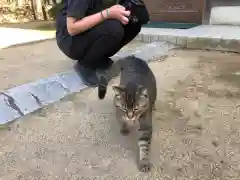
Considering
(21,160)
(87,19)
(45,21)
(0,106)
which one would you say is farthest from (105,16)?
(45,21)

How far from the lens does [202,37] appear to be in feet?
10.5

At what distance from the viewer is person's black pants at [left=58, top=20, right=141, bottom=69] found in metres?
2.01

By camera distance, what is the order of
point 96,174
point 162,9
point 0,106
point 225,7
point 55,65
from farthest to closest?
point 162,9
point 225,7
point 55,65
point 0,106
point 96,174

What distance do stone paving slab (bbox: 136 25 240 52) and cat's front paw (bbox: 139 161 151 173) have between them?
2123 mm

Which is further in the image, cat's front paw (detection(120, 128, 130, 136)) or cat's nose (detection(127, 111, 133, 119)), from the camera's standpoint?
cat's front paw (detection(120, 128, 130, 136))

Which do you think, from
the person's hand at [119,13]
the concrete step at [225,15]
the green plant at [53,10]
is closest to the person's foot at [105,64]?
the person's hand at [119,13]

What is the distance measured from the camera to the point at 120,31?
204 cm

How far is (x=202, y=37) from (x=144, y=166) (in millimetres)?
2212

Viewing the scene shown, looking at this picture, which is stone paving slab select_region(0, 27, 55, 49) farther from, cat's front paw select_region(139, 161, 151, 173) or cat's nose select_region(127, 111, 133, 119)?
cat's front paw select_region(139, 161, 151, 173)

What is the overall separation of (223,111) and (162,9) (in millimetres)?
2669

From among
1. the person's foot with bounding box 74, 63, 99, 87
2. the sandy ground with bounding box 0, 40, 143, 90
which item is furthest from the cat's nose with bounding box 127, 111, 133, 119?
the sandy ground with bounding box 0, 40, 143, 90

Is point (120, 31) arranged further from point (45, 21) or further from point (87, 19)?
point (45, 21)

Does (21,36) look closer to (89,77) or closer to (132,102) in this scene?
(89,77)

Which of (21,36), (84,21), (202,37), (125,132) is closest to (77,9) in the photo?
(84,21)
